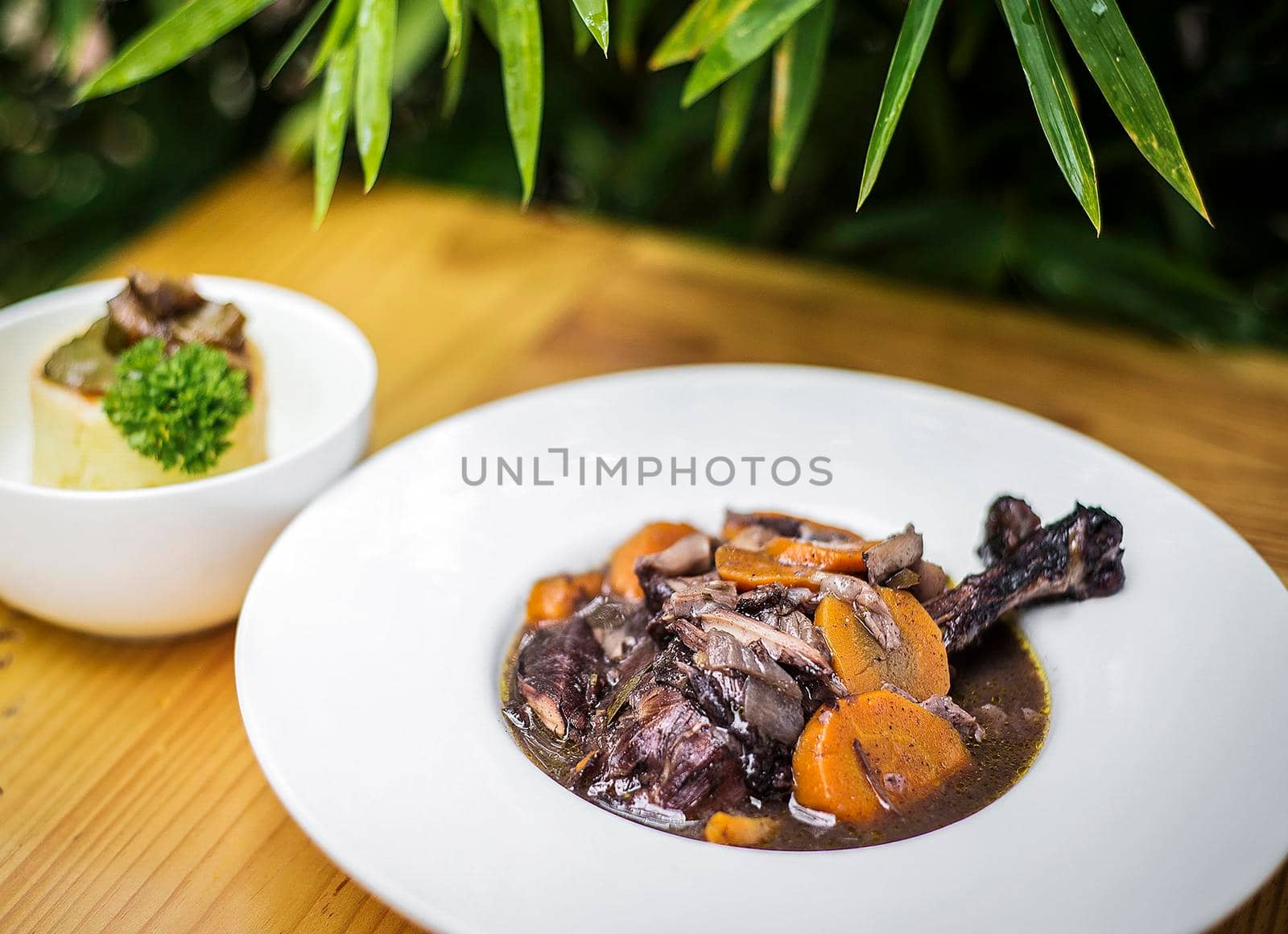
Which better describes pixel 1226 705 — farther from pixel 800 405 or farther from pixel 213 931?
pixel 213 931

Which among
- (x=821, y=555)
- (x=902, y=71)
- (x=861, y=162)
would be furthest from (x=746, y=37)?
(x=861, y=162)

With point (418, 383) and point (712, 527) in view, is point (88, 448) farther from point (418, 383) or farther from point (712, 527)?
point (712, 527)

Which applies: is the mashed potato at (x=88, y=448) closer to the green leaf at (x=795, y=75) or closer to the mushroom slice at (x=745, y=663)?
the mushroom slice at (x=745, y=663)

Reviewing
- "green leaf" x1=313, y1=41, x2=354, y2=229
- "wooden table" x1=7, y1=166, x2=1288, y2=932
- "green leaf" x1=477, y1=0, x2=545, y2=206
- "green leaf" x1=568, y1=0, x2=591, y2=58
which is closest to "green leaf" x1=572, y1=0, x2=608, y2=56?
"green leaf" x1=568, y1=0, x2=591, y2=58

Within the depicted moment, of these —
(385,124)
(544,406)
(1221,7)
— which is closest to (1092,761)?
(544,406)

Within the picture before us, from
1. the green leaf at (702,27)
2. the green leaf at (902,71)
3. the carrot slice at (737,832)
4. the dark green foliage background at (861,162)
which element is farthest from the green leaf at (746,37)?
the dark green foliage background at (861,162)

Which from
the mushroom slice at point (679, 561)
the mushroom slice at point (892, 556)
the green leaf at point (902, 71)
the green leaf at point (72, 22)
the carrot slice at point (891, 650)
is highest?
the green leaf at point (902, 71)
